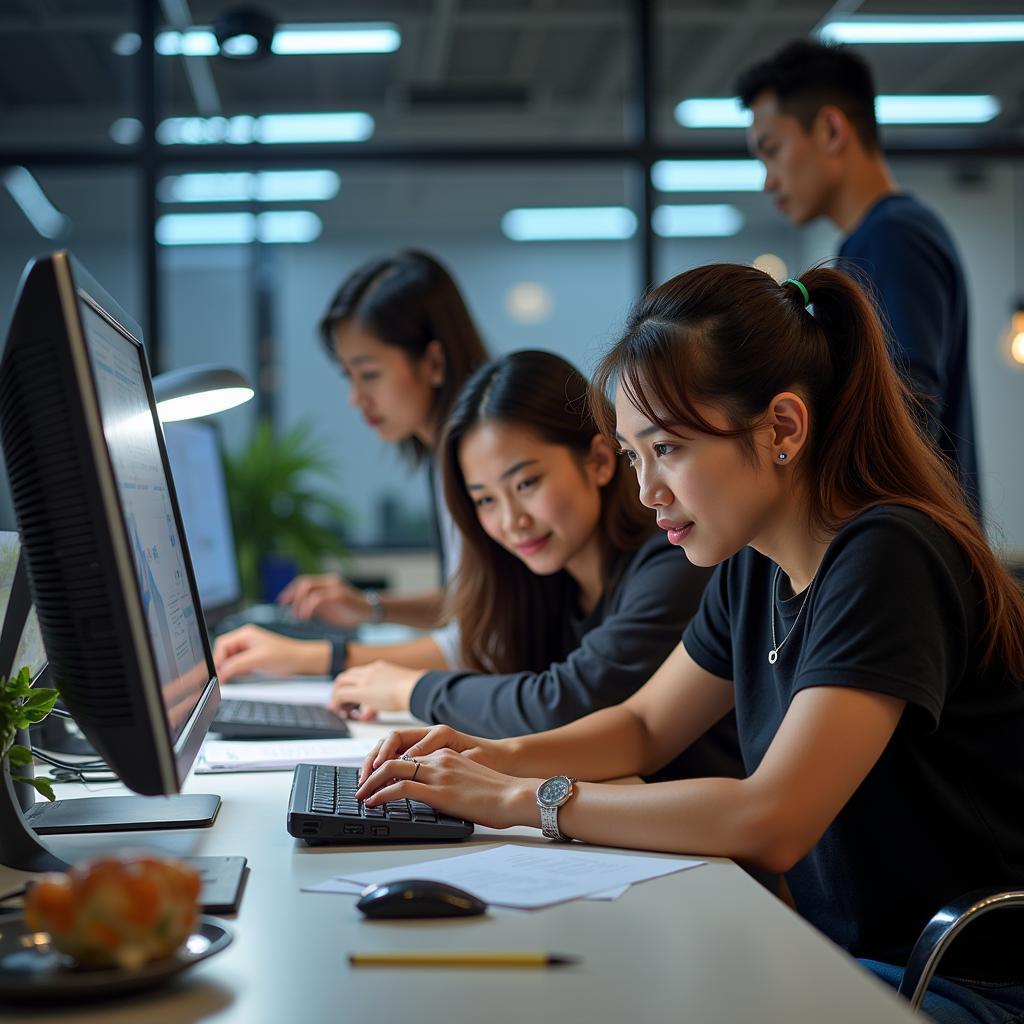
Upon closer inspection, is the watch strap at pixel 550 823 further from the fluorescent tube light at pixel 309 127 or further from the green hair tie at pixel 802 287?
the fluorescent tube light at pixel 309 127

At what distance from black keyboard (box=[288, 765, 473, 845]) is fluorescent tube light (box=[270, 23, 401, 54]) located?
369 cm

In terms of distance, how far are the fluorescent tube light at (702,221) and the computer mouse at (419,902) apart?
5370 mm

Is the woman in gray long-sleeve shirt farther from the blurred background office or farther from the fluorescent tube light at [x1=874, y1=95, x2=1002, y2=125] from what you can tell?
the fluorescent tube light at [x1=874, y1=95, x2=1002, y2=125]

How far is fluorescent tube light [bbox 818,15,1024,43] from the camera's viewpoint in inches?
162

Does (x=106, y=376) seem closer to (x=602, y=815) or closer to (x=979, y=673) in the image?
(x=602, y=815)

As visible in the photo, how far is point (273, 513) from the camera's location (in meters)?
4.23

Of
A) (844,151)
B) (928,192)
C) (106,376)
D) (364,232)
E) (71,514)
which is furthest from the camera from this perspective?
(364,232)

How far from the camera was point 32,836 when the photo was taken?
98 cm

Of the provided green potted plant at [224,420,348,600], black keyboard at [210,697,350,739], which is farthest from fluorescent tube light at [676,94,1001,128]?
black keyboard at [210,697,350,739]

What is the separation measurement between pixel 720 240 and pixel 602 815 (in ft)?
17.6

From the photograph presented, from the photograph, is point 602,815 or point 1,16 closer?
point 602,815

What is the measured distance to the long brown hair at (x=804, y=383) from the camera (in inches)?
46.5

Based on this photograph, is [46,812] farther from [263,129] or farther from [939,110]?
[939,110]

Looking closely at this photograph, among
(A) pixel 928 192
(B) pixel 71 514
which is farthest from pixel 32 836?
(A) pixel 928 192
